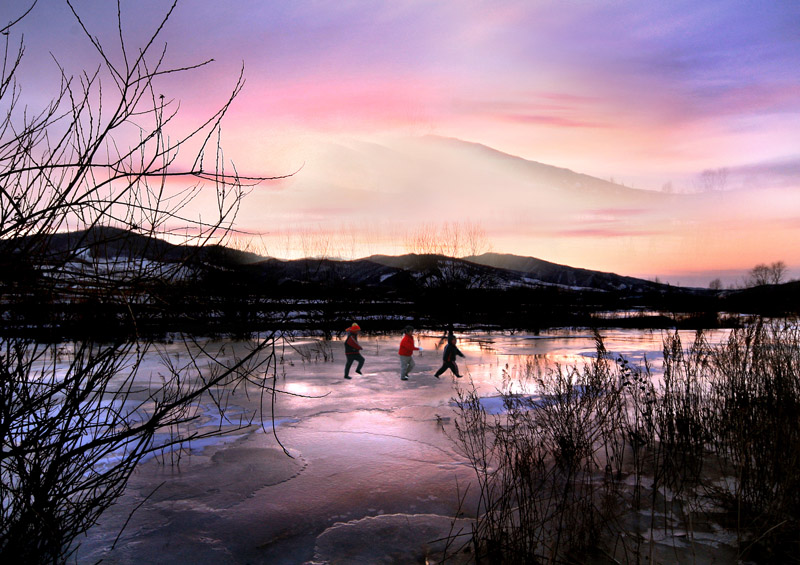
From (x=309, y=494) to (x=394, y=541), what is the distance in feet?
4.60

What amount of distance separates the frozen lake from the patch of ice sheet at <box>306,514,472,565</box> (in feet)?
0.04

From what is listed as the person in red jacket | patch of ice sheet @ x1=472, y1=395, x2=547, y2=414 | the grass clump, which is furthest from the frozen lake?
the person in red jacket

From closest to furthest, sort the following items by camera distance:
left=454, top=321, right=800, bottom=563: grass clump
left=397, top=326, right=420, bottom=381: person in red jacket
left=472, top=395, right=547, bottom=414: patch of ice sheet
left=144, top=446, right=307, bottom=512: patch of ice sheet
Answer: left=454, top=321, right=800, bottom=563: grass clump, left=144, top=446, right=307, bottom=512: patch of ice sheet, left=472, top=395, right=547, bottom=414: patch of ice sheet, left=397, top=326, right=420, bottom=381: person in red jacket

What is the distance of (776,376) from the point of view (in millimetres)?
7227

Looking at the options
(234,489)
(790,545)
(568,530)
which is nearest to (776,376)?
(790,545)

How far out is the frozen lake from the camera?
443cm

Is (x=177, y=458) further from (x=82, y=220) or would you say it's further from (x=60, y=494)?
(x=82, y=220)

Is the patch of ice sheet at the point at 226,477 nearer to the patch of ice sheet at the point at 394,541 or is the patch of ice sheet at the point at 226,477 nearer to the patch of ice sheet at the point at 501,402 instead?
the patch of ice sheet at the point at 394,541

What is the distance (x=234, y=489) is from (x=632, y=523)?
4.31 metres

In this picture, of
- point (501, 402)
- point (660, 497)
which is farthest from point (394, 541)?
point (501, 402)

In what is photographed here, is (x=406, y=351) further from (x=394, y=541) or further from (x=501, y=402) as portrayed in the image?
(x=394, y=541)

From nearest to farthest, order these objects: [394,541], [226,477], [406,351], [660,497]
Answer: [394,541] → [660,497] → [226,477] → [406,351]

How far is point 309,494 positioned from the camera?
18.3 ft

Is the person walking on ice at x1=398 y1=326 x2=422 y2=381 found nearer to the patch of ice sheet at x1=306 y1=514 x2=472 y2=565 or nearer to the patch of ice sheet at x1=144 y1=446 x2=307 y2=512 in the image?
the patch of ice sheet at x1=144 y1=446 x2=307 y2=512
